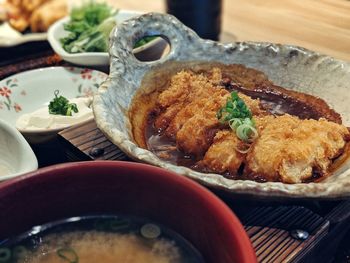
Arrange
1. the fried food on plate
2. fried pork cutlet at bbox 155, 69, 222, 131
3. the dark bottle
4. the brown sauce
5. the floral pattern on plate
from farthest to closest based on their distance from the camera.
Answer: the fried food on plate
the dark bottle
the floral pattern on plate
fried pork cutlet at bbox 155, 69, 222, 131
the brown sauce

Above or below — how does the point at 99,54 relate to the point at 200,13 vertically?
below

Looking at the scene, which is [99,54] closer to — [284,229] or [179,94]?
[179,94]

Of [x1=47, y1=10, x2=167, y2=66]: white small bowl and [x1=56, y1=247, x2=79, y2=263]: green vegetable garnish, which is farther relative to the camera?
[x1=47, y1=10, x2=167, y2=66]: white small bowl

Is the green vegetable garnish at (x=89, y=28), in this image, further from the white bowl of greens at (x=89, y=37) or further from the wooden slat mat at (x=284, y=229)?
the wooden slat mat at (x=284, y=229)

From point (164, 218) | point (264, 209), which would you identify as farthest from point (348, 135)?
point (164, 218)

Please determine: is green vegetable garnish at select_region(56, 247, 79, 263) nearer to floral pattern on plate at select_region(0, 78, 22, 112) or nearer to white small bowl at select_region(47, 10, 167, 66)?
floral pattern on plate at select_region(0, 78, 22, 112)

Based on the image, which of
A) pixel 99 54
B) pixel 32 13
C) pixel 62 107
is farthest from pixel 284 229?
pixel 32 13

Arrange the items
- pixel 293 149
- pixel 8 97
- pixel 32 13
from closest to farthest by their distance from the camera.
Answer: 1. pixel 293 149
2. pixel 8 97
3. pixel 32 13

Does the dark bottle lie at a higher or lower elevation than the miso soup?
lower

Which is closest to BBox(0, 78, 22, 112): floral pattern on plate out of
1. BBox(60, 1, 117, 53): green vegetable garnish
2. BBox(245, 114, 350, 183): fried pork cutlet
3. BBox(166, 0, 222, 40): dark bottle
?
BBox(60, 1, 117, 53): green vegetable garnish
